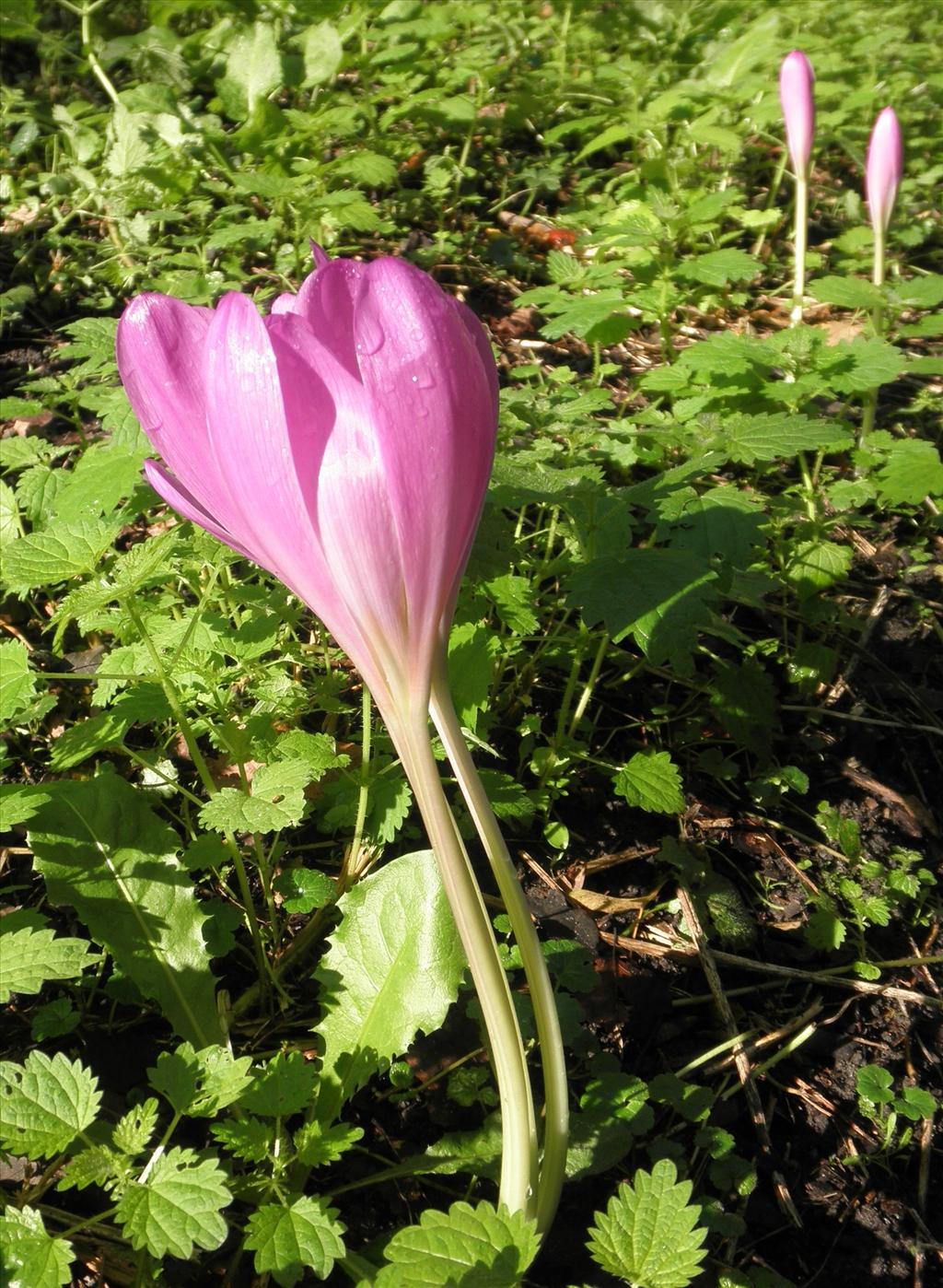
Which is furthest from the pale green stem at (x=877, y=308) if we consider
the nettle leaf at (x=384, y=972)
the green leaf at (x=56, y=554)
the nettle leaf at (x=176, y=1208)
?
the nettle leaf at (x=176, y=1208)

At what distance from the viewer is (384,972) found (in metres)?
1.44

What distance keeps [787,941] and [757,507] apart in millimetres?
776

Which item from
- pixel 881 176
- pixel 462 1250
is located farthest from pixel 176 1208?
pixel 881 176

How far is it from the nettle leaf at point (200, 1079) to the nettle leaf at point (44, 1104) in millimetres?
80

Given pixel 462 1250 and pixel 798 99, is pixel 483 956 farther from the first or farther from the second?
pixel 798 99

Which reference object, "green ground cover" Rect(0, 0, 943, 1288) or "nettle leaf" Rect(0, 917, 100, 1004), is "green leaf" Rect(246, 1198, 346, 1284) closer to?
"green ground cover" Rect(0, 0, 943, 1288)

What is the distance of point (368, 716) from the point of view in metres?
1.55

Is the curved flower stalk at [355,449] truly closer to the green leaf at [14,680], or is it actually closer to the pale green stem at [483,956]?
the pale green stem at [483,956]

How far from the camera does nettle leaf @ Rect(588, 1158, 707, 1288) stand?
1114mm

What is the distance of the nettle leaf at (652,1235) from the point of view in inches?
43.9

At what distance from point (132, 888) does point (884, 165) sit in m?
2.77

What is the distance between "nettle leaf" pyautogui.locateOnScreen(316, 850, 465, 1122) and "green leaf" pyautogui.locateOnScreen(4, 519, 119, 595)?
0.61 metres

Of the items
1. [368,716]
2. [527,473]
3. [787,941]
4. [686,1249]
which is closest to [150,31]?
[527,473]

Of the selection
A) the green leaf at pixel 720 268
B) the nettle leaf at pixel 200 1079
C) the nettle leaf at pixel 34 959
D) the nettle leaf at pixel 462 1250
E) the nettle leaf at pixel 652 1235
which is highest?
the nettle leaf at pixel 34 959
